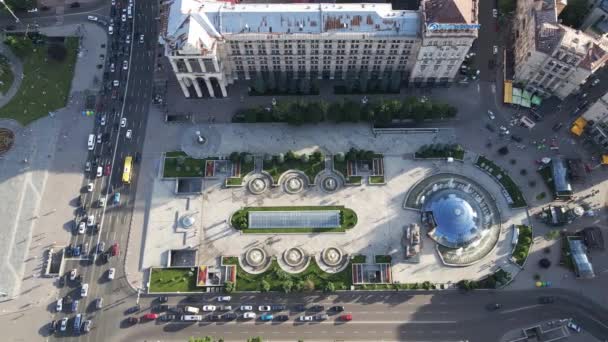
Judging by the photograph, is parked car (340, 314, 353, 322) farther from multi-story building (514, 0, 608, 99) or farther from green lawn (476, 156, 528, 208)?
multi-story building (514, 0, 608, 99)

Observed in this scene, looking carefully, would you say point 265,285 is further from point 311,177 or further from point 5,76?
point 5,76

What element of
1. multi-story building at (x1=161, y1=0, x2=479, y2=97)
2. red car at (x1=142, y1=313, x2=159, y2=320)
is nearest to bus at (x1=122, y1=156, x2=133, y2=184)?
multi-story building at (x1=161, y1=0, x2=479, y2=97)

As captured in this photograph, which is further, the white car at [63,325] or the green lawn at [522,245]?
the green lawn at [522,245]

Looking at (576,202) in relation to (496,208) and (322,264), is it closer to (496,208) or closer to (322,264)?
(496,208)

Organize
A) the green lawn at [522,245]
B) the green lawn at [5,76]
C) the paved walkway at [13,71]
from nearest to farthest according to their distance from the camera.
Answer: the green lawn at [522,245] < the paved walkway at [13,71] < the green lawn at [5,76]

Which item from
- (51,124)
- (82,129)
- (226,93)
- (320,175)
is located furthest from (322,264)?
(51,124)

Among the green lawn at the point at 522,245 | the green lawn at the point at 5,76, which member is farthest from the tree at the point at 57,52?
the green lawn at the point at 522,245

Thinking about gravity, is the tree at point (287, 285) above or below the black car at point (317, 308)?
above

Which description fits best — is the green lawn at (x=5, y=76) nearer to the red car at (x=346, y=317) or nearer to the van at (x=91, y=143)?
the van at (x=91, y=143)
